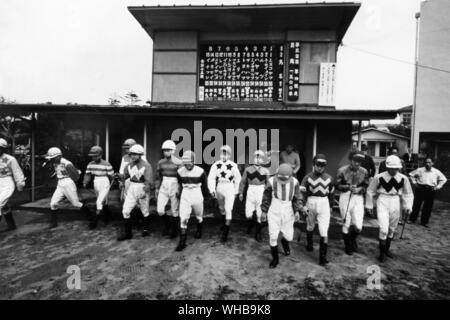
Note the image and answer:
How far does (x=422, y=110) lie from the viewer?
16.1 meters

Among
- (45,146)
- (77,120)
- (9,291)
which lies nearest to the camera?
(9,291)

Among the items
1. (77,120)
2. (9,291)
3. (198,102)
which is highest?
(198,102)

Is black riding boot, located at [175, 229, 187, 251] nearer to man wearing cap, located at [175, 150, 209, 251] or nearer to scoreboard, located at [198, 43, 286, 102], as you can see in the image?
man wearing cap, located at [175, 150, 209, 251]

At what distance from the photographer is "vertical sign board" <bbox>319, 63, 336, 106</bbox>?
29.7 feet

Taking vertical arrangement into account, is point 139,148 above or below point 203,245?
above

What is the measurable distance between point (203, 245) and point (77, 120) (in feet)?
27.8

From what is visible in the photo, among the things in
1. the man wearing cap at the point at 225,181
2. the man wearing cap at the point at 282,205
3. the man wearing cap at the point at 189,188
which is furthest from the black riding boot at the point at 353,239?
the man wearing cap at the point at 189,188

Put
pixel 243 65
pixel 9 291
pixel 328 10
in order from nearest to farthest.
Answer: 1. pixel 9 291
2. pixel 328 10
3. pixel 243 65

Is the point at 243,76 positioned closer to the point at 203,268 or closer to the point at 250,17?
the point at 250,17

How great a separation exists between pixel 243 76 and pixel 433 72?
585 inches

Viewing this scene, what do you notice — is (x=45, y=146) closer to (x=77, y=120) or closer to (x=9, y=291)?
(x=77, y=120)

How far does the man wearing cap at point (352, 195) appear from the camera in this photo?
4852 mm

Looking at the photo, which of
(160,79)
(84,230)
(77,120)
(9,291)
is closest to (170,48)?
(160,79)

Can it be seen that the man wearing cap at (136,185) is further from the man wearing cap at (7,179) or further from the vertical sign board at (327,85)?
the vertical sign board at (327,85)
